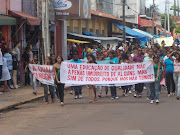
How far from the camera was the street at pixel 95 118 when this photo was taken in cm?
859

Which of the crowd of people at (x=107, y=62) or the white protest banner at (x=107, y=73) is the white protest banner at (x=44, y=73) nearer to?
the crowd of people at (x=107, y=62)

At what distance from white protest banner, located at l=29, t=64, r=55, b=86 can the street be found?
36.1 inches

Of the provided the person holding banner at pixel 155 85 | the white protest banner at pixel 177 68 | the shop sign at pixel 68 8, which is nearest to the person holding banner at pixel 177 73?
the white protest banner at pixel 177 68

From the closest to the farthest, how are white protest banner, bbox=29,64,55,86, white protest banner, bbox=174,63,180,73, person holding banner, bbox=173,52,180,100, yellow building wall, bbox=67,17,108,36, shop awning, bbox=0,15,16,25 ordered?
white protest banner, bbox=29,64,55,86
person holding banner, bbox=173,52,180,100
white protest banner, bbox=174,63,180,73
shop awning, bbox=0,15,16,25
yellow building wall, bbox=67,17,108,36

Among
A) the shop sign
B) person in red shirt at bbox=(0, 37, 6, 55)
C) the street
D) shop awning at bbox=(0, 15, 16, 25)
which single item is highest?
the shop sign

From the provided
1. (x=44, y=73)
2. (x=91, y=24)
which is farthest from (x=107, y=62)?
(x=91, y=24)

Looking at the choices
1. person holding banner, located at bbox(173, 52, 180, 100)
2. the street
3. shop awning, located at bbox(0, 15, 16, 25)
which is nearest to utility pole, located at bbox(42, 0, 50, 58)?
shop awning, located at bbox(0, 15, 16, 25)

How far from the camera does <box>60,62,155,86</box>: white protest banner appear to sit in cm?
1409

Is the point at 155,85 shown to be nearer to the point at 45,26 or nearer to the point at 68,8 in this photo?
the point at 45,26

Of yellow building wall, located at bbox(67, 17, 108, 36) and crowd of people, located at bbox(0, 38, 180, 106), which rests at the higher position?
yellow building wall, located at bbox(67, 17, 108, 36)

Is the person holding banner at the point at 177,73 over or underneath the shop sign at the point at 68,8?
underneath

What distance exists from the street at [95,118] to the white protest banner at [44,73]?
0.92m

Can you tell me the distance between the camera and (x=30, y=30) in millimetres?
21984

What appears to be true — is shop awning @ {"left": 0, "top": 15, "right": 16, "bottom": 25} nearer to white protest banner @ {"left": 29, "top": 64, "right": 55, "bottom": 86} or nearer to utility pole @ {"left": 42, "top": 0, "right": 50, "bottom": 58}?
utility pole @ {"left": 42, "top": 0, "right": 50, "bottom": 58}
